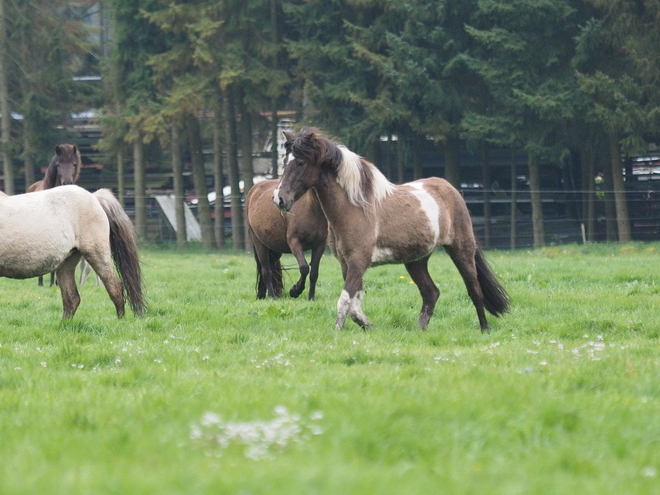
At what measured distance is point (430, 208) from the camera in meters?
9.09

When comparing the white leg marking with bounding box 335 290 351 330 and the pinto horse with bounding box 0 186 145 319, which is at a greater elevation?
the pinto horse with bounding box 0 186 145 319

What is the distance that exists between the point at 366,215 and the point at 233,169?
23010 millimetres

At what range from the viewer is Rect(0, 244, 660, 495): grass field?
144 inches

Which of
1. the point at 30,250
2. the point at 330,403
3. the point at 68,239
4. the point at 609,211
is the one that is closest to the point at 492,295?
the point at 68,239

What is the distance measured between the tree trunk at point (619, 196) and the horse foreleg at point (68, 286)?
19841 mm

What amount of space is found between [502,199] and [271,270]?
1846cm

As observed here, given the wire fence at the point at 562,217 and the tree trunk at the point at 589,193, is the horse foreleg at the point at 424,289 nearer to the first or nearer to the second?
the wire fence at the point at 562,217

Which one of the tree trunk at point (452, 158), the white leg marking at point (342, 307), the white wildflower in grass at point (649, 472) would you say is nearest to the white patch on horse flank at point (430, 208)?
the white leg marking at point (342, 307)

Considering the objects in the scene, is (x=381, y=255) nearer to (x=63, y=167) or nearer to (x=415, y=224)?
(x=415, y=224)

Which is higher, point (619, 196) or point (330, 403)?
point (619, 196)

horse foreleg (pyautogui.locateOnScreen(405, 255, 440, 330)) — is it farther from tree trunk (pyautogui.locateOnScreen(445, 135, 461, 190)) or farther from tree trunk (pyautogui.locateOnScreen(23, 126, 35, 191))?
tree trunk (pyautogui.locateOnScreen(23, 126, 35, 191))

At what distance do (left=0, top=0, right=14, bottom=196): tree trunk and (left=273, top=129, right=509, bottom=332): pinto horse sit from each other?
2800 centimetres

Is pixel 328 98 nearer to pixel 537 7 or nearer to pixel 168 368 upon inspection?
pixel 537 7

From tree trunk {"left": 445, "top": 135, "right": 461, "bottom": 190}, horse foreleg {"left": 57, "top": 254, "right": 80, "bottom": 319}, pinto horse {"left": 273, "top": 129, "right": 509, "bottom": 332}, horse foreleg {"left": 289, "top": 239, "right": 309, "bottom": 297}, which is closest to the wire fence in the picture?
tree trunk {"left": 445, "top": 135, "right": 461, "bottom": 190}
